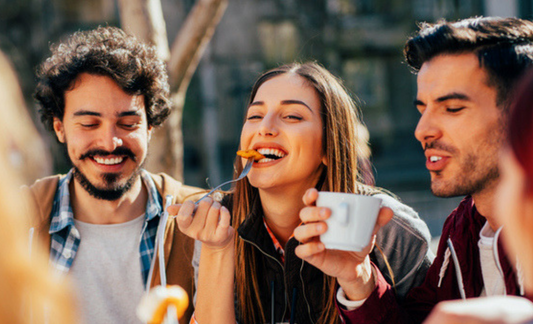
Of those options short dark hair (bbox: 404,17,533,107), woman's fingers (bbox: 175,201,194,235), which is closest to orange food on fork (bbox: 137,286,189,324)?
woman's fingers (bbox: 175,201,194,235)

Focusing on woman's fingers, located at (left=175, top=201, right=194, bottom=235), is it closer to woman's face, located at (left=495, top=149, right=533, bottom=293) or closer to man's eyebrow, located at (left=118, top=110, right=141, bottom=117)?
man's eyebrow, located at (left=118, top=110, right=141, bottom=117)

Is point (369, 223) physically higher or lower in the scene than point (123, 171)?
lower

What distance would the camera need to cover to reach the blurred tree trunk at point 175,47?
434 centimetres

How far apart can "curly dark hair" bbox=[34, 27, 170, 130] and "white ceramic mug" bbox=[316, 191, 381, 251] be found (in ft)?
6.07

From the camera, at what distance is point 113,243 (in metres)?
3.04

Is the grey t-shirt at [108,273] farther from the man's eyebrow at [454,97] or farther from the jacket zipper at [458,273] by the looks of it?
the man's eyebrow at [454,97]

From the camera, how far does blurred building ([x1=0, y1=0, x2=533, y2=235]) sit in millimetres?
15797

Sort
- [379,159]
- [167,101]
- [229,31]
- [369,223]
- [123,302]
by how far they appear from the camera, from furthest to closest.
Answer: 1. [379,159]
2. [229,31]
3. [167,101]
4. [123,302]
5. [369,223]

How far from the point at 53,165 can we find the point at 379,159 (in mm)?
11247

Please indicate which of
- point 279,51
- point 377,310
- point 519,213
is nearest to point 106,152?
point 377,310

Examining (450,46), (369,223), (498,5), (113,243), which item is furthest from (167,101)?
(498,5)

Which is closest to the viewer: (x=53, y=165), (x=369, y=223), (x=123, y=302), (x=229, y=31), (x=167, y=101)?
(x=369, y=223)

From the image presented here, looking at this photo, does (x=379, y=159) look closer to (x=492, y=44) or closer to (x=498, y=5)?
(x=498, y=5)

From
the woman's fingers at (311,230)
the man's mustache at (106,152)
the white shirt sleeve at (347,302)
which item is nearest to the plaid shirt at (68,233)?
the man's mustache at (106,152)
